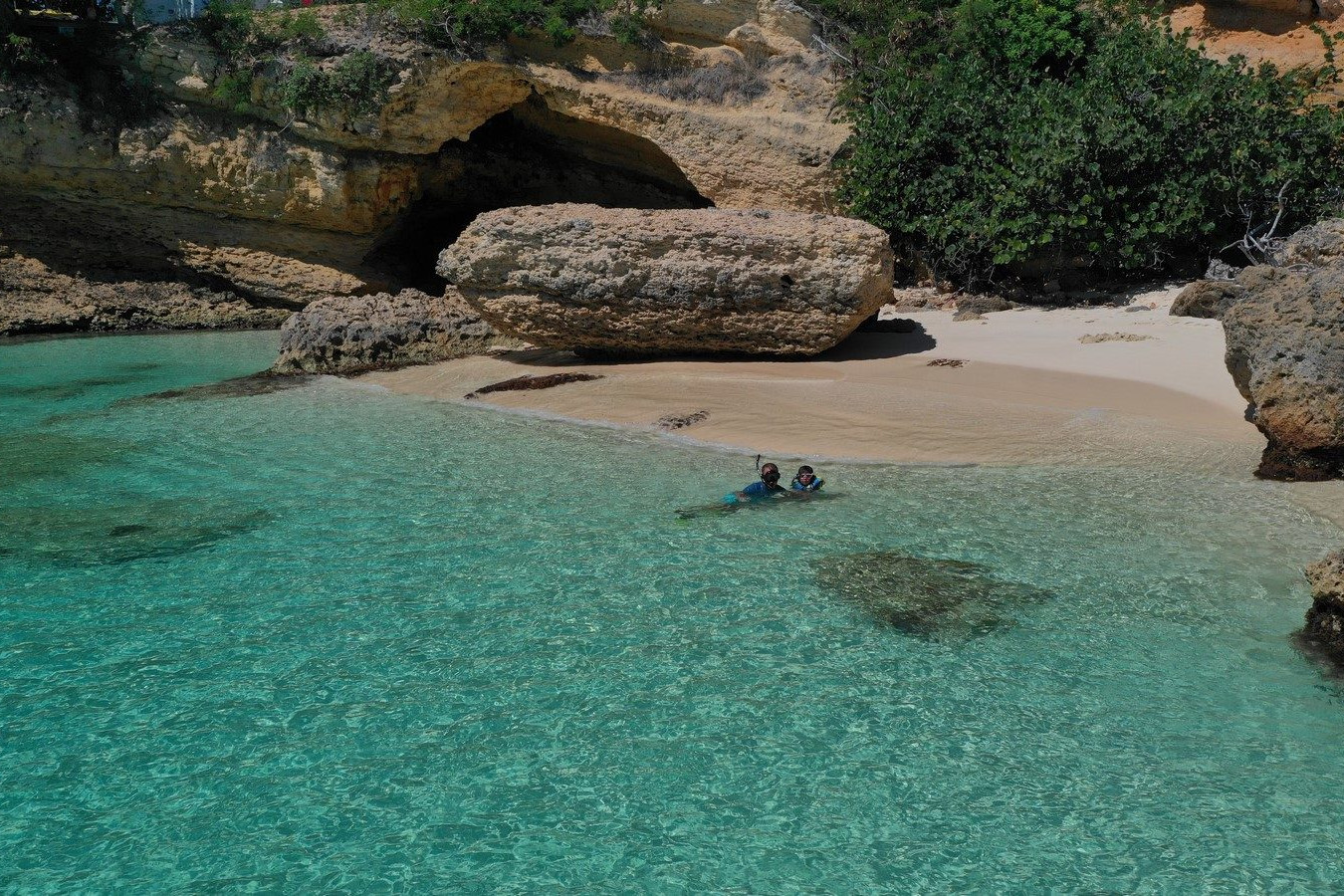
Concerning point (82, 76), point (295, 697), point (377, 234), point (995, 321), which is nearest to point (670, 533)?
point (295, 697)

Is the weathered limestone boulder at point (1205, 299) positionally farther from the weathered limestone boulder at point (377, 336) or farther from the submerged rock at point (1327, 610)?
the weathered limestone boulder at point (377, 336)

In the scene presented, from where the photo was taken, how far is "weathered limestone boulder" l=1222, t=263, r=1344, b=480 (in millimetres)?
8078

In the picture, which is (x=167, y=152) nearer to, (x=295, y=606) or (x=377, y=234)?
(x=377, y=234)

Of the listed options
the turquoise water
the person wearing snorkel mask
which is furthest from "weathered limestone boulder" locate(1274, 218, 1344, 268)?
the person wearing snorkel mask

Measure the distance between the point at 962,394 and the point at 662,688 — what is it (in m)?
6.82

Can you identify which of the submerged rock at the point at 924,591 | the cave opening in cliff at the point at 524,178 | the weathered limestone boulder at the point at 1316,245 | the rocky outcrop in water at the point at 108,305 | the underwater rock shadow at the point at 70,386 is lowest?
the underwater rock shadow at the point at 70,386

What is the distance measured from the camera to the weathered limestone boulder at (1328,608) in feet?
17.7

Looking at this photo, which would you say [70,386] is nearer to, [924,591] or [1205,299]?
[924,591]

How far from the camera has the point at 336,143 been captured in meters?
19.5

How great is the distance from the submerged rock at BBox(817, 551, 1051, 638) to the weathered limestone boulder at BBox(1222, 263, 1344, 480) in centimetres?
336

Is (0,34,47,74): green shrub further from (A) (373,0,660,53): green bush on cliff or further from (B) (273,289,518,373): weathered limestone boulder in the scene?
(B) (273,289,518,373): weathered limestone boulder

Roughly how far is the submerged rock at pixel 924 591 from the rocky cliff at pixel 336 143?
525 inches

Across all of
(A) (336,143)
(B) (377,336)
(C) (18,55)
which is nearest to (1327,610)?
(B) (377,336)

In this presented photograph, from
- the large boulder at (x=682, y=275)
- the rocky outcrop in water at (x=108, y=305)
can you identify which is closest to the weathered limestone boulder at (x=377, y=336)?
the large boulder at (x=682, y=275)
